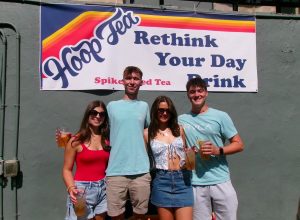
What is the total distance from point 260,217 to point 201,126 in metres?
2.16

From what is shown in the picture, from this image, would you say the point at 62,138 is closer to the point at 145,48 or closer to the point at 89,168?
the point at 89,168

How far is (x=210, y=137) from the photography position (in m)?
3.88

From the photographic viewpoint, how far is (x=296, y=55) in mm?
5473

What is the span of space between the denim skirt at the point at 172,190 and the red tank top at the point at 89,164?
58cm

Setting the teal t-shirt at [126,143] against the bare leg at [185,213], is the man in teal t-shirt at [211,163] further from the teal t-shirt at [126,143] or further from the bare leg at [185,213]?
the teal t-shirt at [126,143]

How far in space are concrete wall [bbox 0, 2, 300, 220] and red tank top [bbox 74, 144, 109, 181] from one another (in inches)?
37.1

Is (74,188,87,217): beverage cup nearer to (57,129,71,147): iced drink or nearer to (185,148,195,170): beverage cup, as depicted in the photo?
(57,129,71,147): iced drink

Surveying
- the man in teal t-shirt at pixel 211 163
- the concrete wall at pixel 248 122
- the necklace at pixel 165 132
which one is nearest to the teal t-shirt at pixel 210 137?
the man in teal t-shirt at pixel 211 163

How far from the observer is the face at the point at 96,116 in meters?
3.98

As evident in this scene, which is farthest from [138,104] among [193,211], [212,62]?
[212,62]

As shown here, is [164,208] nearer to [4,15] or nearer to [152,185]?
[152,185]

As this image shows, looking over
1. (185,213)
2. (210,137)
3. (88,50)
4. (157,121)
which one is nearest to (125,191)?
(185,213)

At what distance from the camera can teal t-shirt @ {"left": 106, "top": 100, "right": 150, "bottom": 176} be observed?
3.87 m

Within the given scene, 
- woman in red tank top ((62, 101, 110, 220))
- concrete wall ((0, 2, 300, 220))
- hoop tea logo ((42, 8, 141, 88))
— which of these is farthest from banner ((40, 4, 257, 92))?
woman in red tank top ((62, 101, 110, 220))
